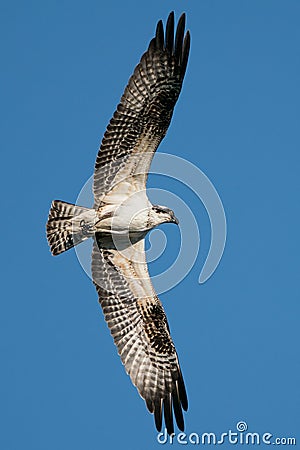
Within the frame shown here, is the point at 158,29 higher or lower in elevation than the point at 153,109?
higher

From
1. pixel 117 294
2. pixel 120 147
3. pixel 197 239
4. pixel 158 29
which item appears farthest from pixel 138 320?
pixel 158 29

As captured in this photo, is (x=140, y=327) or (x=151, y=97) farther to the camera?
(x=140, y=327)

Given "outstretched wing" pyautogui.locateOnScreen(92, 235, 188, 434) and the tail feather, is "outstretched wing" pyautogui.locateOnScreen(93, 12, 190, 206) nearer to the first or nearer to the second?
the tail feather

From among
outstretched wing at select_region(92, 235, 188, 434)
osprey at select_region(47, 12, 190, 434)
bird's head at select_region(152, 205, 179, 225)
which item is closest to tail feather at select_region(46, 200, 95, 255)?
osprey at select_region(47, 12, 190, 434)

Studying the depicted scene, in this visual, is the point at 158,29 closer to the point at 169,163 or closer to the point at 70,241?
the point at 169,163

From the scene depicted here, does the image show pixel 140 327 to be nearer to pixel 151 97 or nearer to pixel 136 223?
pixel 136 223

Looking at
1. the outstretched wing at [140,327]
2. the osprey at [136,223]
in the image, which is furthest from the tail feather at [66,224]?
the outstretched wing at [140,327]

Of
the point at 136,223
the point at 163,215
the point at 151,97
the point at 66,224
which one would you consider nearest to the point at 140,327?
the point at 136,223
